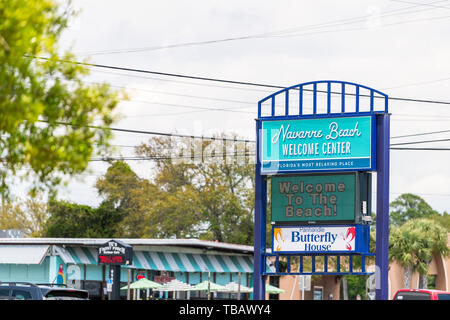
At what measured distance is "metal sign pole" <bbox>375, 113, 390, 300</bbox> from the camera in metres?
24.1

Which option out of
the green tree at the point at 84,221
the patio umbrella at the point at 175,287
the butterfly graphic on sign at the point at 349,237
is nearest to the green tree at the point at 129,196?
the green tree at the point at 84,221

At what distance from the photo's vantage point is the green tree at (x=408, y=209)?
12606 centimetres

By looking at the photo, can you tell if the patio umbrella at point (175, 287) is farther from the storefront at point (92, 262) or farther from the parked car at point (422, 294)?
the parked car at point (422, 294)

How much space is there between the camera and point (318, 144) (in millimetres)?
25188

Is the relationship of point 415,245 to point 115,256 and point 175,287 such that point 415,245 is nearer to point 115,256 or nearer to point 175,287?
point 175,287

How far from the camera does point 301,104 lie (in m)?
25.5

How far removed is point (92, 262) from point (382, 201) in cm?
2058

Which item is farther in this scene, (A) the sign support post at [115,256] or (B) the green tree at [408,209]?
(B) the green tree at [408,209]

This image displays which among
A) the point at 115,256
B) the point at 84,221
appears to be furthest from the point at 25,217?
the point at 115,256

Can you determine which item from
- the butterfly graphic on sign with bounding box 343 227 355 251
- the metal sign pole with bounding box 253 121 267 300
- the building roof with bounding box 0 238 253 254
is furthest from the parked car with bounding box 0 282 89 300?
the building roof with bounding box 0 238 253 254

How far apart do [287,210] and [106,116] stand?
48.2 ft

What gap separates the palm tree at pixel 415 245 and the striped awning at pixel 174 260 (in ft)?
35.9
